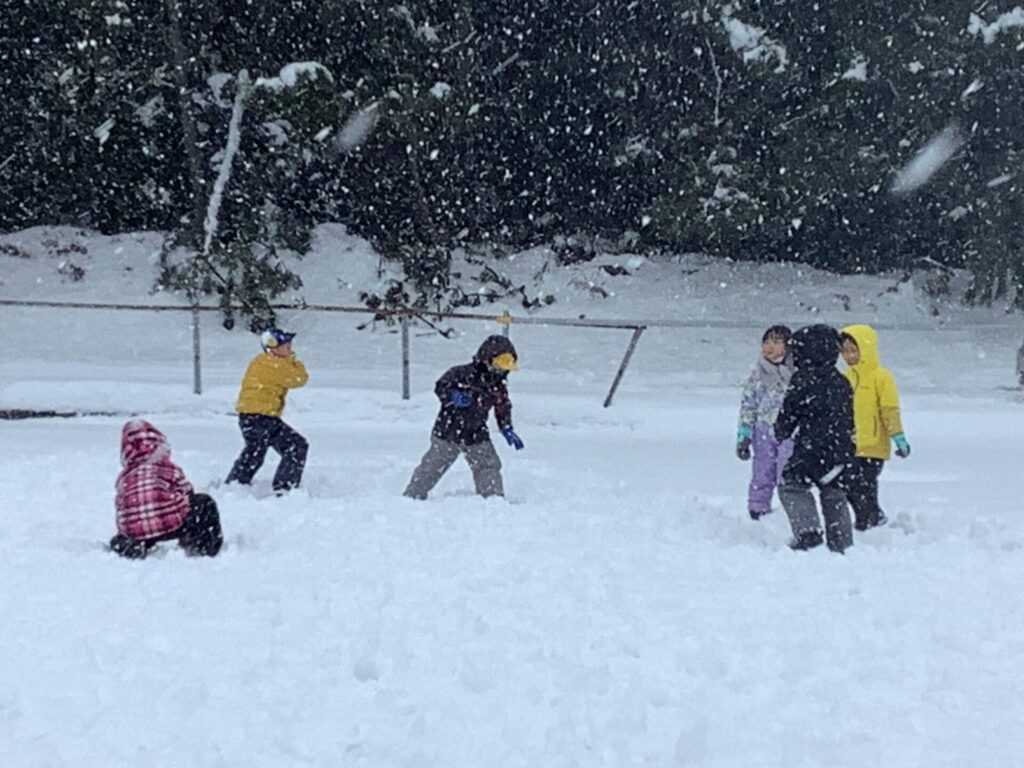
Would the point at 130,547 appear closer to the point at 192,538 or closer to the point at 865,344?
the point at 192,538

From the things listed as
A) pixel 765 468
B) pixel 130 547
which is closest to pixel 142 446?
pixel 130 547

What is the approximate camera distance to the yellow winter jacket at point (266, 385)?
8070mm

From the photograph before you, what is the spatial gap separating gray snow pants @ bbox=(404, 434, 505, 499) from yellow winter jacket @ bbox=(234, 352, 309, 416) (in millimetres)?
1189

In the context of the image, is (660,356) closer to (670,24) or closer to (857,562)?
(670,24)

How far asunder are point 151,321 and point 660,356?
9.41m

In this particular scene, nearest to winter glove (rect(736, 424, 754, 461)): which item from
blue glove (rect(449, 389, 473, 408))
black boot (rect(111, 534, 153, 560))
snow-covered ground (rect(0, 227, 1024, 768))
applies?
snow-covered ground (rect(0, 227, 1024, 768))

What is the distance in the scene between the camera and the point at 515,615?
4.70m

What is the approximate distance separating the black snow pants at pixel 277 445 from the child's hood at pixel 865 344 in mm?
4131

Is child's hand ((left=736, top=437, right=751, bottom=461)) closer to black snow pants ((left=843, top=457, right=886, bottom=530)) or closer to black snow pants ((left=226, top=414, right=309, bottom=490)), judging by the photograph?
black snow pants ((left=843, top=457, right=886, bottom=530))

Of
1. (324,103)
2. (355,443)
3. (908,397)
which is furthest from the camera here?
(324,103)

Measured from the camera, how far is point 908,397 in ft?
47.5

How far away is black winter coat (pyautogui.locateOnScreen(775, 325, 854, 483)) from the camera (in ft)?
20.2

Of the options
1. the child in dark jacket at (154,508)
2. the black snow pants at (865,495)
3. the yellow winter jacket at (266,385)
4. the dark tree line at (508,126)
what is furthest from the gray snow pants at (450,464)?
the dark tree line at (508,126)

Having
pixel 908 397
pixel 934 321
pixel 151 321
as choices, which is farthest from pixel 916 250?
pixel 151 321
